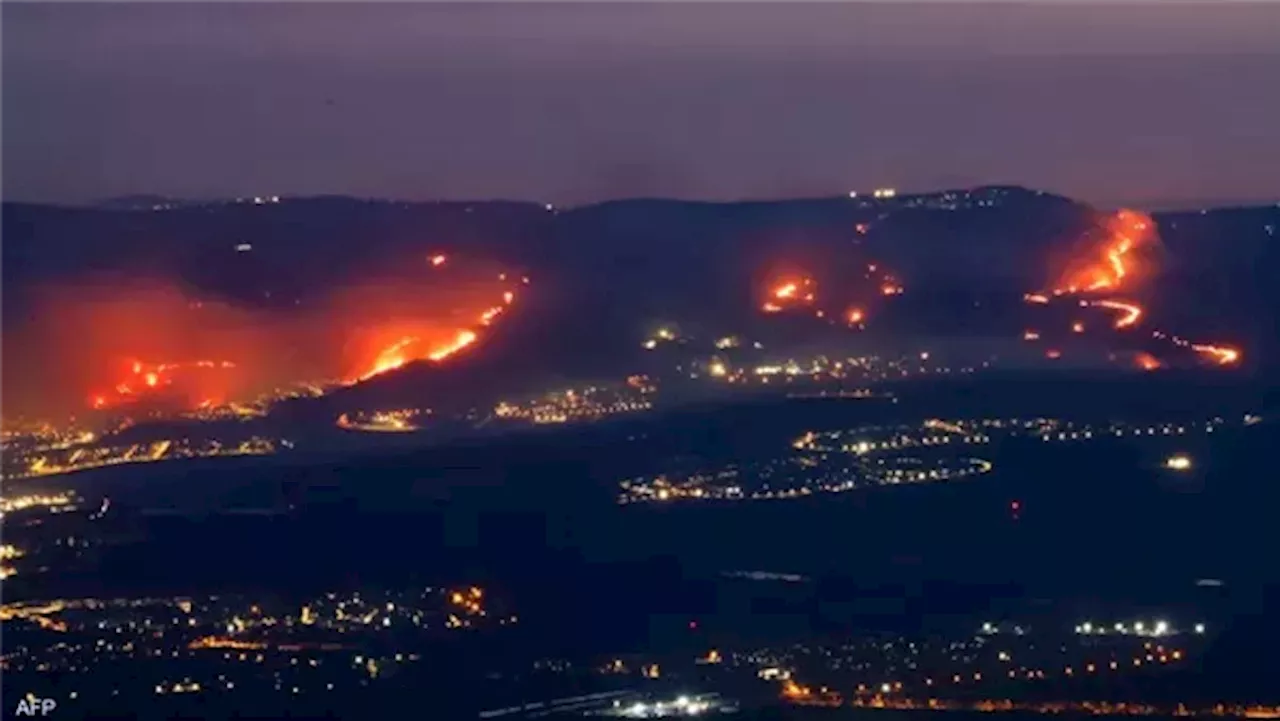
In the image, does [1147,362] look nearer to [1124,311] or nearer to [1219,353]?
[1219,353]

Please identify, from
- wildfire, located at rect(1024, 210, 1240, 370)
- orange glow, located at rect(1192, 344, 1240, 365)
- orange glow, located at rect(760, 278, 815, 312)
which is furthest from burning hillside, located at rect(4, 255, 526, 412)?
orange glow, located at rect(1192, 344, 1240, 365)

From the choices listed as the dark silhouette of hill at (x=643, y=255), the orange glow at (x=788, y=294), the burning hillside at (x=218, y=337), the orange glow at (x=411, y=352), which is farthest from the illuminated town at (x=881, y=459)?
the orange glow at (x=788, y=294)

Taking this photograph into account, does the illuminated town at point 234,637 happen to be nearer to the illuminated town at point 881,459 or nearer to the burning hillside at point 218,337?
the illuminated town at point 881,459

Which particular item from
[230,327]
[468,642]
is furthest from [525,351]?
[468,642]

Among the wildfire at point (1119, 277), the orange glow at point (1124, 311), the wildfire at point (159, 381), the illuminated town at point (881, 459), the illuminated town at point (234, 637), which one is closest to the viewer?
the illuminated town at point (234, 637)

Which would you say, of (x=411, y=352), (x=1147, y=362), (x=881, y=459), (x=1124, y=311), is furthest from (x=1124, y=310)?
(x=881, y=459)

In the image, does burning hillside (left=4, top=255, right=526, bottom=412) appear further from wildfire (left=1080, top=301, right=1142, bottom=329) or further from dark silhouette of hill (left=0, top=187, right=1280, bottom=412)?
wildfire (left=1080, top=301, right=1142, bottom=329)

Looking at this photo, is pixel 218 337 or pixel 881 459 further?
pixel 218 337

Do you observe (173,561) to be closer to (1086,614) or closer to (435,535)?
(435,535)
